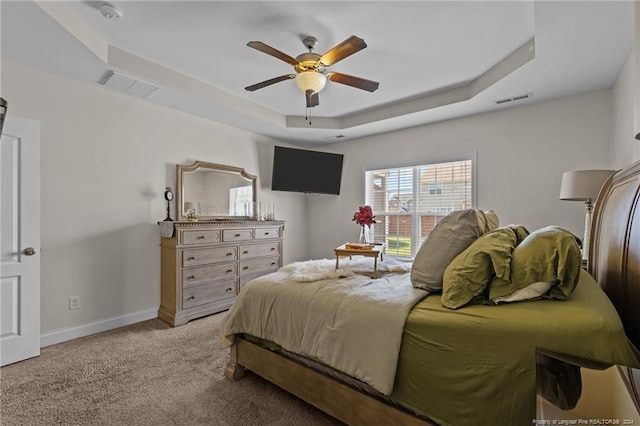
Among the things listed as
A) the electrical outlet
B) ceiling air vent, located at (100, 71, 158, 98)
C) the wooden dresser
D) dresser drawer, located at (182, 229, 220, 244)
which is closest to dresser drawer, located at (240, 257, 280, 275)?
→ the wooden dresser

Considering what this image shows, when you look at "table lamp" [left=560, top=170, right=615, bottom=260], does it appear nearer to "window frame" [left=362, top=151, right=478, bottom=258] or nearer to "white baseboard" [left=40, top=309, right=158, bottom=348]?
"window frame" [left=362, top=151, right=478, bottom=258]

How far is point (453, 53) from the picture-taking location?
9.04 feet

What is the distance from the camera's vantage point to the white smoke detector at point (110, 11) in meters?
2.10

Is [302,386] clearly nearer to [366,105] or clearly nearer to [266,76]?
[266,76]

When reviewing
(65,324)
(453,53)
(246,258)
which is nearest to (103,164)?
(65,324)

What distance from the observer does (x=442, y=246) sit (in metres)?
1.69

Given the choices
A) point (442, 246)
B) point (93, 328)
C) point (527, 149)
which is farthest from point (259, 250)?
point (527, 149)

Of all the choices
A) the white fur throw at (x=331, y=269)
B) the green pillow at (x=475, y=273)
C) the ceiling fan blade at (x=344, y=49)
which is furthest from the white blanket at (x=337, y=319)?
the ceiling fan blade at (x=344, y=49)

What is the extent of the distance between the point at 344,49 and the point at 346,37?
472mm

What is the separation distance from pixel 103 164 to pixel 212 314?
208cm

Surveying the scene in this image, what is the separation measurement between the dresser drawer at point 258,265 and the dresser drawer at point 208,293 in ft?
0.71

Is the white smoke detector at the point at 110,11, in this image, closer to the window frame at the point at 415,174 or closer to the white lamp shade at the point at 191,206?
the white lamp shade at the point at 191,206

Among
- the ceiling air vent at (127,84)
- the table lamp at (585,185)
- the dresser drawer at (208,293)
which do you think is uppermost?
the ceiling air vent at (127,84)

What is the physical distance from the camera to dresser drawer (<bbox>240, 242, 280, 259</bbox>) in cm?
407
